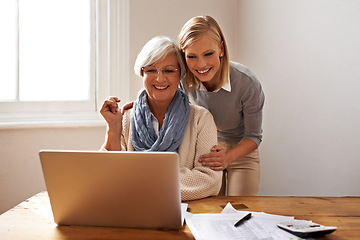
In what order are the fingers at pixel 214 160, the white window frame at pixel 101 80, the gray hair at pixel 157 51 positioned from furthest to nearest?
the white window frame at pixel 101 80
the gray hair at pixel 157 51
the fingers at pixel 214 160

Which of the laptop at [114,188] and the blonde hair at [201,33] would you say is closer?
the laptop at [114,188]

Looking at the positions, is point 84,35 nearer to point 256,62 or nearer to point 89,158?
point 256,62

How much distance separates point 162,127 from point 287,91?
3.20ft

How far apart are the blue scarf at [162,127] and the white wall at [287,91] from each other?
2.53 feet

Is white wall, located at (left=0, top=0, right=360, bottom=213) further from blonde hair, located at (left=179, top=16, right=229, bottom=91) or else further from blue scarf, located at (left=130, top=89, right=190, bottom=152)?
blue scarf, located at (left=130, top=89, right=190, bottom=152)

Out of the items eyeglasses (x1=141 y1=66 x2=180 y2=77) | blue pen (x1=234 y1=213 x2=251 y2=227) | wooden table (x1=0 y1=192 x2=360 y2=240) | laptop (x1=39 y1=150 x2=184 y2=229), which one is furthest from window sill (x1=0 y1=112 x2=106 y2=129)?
blue pen (x1=234 y1=213 x2=251 y2=227)

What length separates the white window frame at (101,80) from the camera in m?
2.79

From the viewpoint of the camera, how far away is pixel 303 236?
1.09m

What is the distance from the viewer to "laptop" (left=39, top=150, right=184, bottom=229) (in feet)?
3.51

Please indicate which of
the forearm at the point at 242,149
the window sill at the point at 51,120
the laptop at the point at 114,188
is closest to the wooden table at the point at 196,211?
the laptop at the point at 114,188

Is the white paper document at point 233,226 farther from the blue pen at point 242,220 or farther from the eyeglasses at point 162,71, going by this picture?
the eyeglasses at point 162,71

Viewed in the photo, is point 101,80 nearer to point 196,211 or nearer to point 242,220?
point 196,211

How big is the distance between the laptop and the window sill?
1.63 meters

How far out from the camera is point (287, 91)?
246cm
